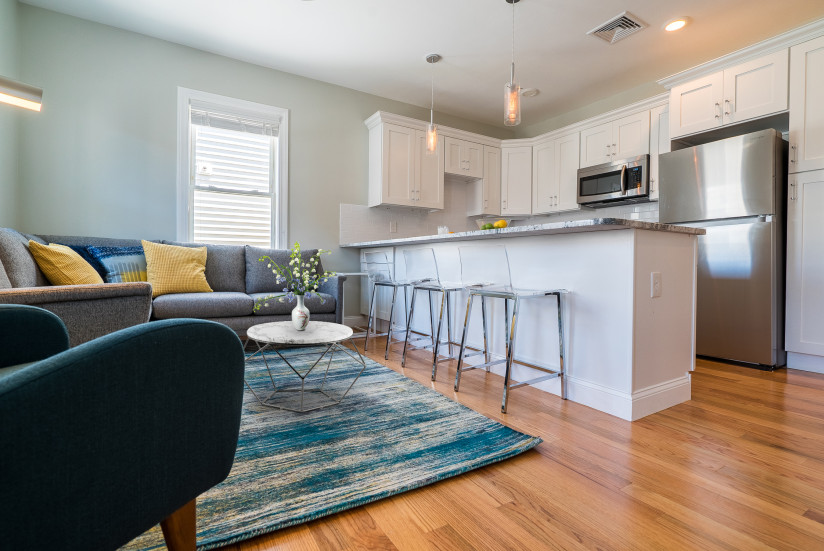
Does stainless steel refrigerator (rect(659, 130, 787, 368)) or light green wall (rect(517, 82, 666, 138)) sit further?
light green wall (rect(517, 82, 666, 138))

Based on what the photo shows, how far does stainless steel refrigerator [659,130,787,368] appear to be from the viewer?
2992mm

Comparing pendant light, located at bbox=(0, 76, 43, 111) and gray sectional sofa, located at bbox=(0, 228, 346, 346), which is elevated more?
pendant light, located at bbox=(0, 76, 43, 111)

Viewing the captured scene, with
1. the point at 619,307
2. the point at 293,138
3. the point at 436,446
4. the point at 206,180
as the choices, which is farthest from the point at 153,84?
the point at 619,307

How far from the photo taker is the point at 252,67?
4086mm

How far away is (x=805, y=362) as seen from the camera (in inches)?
117

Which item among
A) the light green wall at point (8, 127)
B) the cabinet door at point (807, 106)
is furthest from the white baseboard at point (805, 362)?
the light green wall at point (8, 127)

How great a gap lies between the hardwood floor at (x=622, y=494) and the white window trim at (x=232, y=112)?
315 centimetres

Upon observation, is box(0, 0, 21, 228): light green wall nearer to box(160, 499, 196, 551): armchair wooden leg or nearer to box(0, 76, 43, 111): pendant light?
box(0, 76, 43, 111): pendant light

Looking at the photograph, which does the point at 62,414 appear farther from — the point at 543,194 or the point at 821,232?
the point at 543,194

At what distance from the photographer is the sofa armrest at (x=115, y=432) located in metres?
0.48

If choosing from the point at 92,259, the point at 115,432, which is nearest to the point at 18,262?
the point at 92,259

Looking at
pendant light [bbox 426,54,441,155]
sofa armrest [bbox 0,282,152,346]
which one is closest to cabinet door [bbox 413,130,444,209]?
pendant light [bbox 426,54,441,155]

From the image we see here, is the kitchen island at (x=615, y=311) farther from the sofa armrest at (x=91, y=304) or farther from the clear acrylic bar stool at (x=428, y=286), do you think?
the sofa armrest at (x=91, y=304)

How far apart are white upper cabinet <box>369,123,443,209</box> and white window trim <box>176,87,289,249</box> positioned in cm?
102
